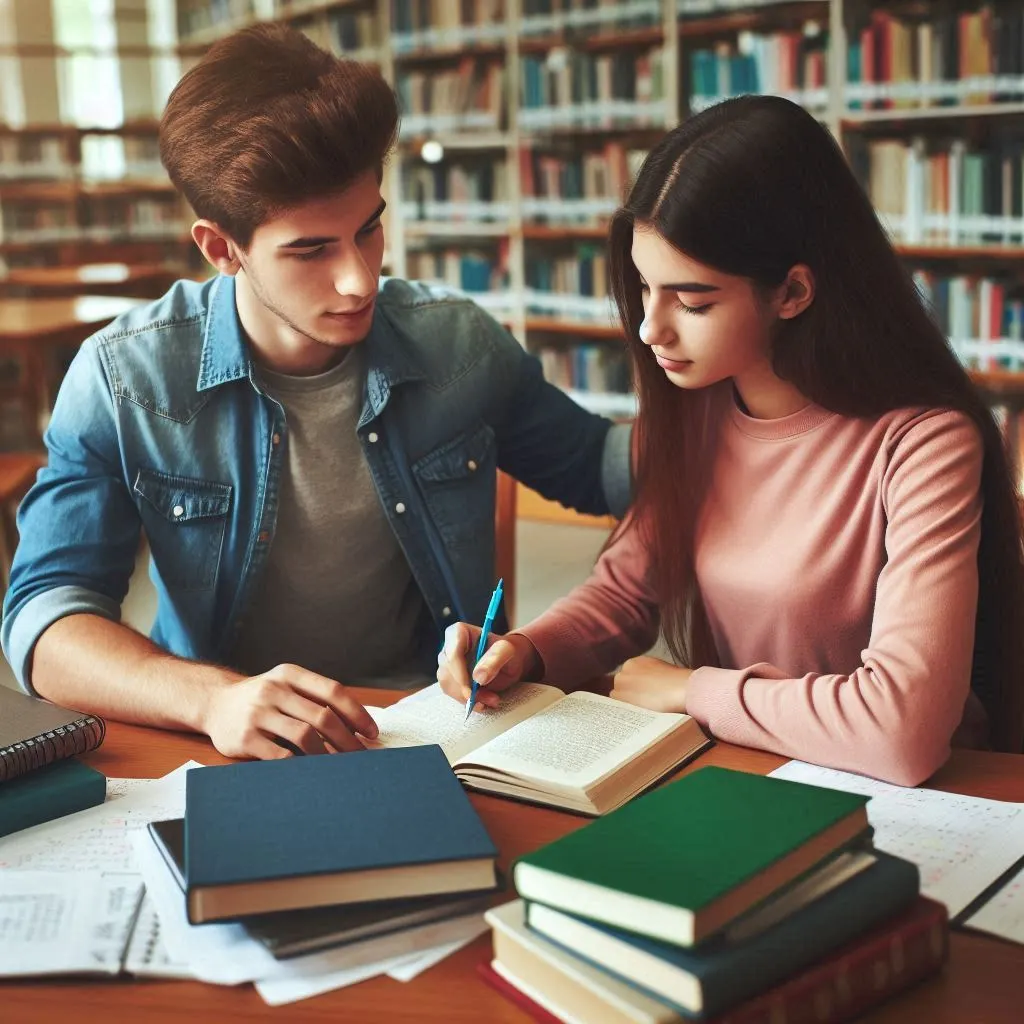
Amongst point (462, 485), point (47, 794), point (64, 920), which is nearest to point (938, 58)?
point (462, 485)

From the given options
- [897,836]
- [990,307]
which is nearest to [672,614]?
[897,836]

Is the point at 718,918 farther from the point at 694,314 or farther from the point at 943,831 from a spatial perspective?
the point at 694,314

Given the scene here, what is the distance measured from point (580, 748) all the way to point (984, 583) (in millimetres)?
492

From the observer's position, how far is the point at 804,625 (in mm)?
1363

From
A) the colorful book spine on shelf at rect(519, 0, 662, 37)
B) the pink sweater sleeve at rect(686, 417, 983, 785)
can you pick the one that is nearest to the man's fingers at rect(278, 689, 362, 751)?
the pink sweater sleeve at rect(686, 417, 983, 785)

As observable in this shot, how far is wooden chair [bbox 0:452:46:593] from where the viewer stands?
317cm

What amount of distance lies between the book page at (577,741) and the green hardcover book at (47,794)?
0.33 meters

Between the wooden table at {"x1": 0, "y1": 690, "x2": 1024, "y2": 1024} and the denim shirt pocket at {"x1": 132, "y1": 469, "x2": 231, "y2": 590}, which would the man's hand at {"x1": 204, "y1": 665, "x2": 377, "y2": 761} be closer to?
the wooden table at {"x1": 0, "y1": 690, "x2": 1024, "y2": 1024}

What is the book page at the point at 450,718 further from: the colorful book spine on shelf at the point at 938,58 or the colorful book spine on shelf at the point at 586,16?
the colorful book spine on shelf at the point at 586,16

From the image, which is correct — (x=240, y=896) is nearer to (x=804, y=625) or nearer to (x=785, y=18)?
(x=804, y=625)

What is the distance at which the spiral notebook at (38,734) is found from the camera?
106 cm

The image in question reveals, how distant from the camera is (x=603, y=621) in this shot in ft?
4.73

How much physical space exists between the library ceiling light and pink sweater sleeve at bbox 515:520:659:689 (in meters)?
4.12

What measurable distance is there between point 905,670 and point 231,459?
84cm
